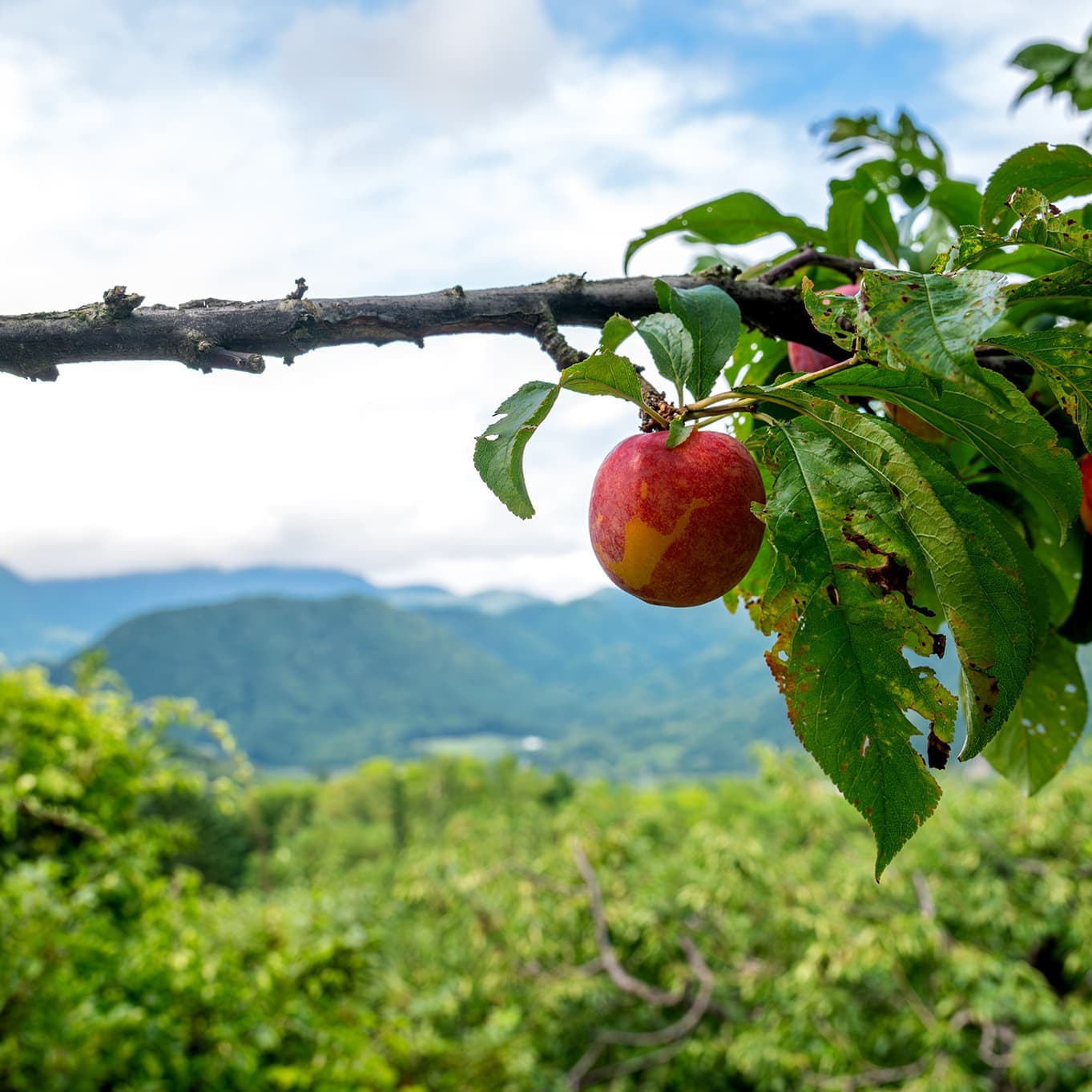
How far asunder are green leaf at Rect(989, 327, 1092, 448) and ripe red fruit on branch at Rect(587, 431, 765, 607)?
5.8 inches

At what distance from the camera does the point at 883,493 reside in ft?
1.40

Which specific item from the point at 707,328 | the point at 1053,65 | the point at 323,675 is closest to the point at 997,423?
the point at 707,328

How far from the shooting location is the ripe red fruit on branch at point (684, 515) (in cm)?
50

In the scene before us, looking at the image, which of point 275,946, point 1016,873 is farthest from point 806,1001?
point 275,946

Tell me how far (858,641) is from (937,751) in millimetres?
75

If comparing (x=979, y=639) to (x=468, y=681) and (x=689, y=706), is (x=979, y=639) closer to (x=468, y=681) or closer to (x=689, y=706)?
(x=689, y=706)

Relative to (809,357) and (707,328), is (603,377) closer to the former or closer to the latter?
(707,328)

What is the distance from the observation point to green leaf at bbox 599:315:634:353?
55 centimetres

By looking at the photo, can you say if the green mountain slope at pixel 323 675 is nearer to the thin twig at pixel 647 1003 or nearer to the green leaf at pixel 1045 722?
the thin twig at pixel 647 1003

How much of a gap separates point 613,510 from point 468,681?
86.2 meters

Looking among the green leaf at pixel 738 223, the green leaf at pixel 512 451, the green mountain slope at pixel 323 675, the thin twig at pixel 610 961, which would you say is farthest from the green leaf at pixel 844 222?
the green mountain slope at pixel 323 675

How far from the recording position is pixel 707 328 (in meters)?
0.50

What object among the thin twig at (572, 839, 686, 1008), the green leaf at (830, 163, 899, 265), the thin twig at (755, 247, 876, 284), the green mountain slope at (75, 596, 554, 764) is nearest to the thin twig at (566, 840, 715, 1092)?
the thin twig at (572, 839, 686, 1008)

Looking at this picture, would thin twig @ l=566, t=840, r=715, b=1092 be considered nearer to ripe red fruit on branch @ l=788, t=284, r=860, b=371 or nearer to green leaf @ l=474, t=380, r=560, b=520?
ripe red fruit on branch @ l=788, t=284, r=860, b=371
